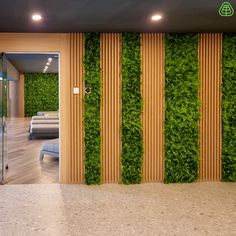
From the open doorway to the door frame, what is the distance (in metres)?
0.26

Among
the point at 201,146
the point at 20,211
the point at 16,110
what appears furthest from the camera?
the point at 16,110

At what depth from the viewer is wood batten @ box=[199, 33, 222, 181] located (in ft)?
18.3

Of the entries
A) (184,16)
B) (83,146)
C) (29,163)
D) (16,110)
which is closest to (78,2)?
(184,16)

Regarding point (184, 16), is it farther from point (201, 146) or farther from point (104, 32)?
point (201, 146)

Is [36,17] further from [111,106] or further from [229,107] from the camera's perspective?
[229,107]

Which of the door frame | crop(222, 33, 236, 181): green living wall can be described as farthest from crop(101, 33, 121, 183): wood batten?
crop(222, 33, 236, 181): green living wall

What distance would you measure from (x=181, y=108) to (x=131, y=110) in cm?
89

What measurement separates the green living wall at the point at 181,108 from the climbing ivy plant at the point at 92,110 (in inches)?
47.5

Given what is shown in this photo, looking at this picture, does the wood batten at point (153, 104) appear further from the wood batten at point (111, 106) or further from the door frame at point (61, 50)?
the door frame at point (61, 50)

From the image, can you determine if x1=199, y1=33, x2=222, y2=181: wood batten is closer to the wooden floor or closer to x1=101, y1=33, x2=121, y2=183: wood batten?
x1=101, y1=33, x2=121, y2=183: wood batten

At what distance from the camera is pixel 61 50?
17.9 feet

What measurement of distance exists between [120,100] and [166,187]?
169 cm

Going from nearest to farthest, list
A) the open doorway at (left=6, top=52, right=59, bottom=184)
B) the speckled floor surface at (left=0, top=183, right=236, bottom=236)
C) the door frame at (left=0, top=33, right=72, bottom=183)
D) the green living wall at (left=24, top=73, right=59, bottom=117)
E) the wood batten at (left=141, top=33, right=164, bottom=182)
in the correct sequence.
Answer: the speckled floor surface at (left=0, top=183, right=236, bottom=236) < the door frame at (left=0, top=33, right=72, bottom=183) < the wood batten at (left=141, top=33, right=164, bottom=182) < the open doorway at (left=6, top=52, right=59, bottom=184) < the green living wall at (left=24, top=73, right=59, bottom=117)

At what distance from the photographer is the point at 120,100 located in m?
5.56
